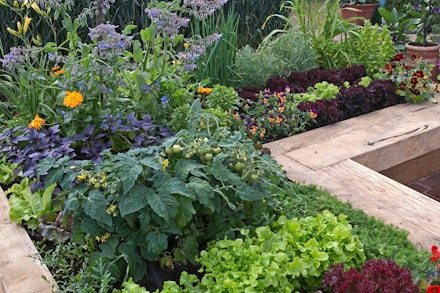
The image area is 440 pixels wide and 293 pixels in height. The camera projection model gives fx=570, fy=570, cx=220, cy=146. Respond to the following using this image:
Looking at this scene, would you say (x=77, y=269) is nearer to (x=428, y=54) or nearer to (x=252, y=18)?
(x=428, y=54)

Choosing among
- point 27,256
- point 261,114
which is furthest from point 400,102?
point 27,256

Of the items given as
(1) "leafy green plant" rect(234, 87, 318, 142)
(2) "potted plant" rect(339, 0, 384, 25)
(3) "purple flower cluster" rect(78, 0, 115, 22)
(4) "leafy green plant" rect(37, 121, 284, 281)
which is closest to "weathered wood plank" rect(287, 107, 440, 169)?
(1) "leafy green plant" rect(234, 87, 318, 142)

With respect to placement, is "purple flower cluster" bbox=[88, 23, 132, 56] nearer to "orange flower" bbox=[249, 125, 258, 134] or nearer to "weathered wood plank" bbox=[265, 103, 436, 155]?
"orange flower" bbox=[249, 125, 258, 134]

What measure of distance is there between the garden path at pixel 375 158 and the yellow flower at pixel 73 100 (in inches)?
46.7

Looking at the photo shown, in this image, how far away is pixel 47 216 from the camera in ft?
8.77

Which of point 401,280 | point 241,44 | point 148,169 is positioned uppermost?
point 148,169

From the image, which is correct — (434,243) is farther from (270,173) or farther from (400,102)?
(400,102)

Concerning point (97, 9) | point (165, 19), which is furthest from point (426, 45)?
point (97, 9)

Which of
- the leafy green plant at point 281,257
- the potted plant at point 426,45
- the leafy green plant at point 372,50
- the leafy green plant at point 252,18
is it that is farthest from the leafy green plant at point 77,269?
the leafy green plant at point 252,18

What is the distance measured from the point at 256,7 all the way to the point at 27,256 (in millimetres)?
4996

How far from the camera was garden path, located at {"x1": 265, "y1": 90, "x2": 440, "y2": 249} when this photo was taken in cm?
276

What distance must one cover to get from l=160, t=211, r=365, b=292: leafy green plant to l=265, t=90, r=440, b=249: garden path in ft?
1.56

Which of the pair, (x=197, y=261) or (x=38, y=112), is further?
(x=38, y=112)

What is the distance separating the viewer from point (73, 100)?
2.88 metres
